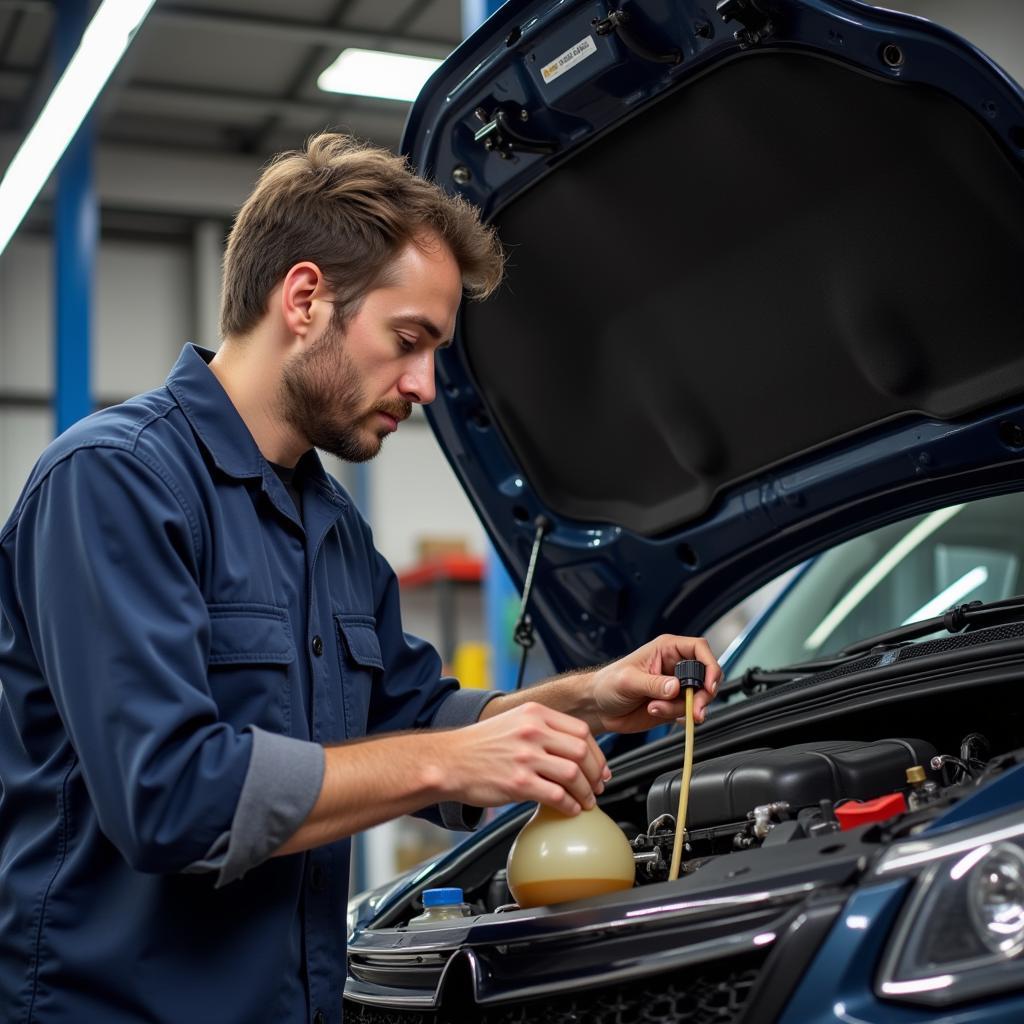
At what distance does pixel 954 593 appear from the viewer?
263 cm

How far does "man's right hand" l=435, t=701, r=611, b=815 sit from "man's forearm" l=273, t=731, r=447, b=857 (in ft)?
0.06

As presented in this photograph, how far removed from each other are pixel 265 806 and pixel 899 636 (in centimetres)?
121

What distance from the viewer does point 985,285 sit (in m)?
1.92

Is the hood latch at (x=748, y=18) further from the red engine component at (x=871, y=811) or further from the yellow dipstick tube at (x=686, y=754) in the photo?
the red engine component at (x=871, y=811)

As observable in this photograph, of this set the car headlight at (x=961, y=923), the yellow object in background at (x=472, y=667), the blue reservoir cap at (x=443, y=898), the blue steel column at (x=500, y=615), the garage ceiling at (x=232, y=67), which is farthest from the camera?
the yellow object in background at (x=472, y=667)

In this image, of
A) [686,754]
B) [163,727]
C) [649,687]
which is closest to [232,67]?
[649,687]

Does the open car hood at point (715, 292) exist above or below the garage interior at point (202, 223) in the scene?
below

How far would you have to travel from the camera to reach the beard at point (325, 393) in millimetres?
1798

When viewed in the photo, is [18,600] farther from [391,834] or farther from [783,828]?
[391,834]

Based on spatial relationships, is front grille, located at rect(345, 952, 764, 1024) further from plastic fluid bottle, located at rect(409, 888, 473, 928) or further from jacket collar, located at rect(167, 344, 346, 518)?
jacket collar, located at rect(167, 344, 346, 518)

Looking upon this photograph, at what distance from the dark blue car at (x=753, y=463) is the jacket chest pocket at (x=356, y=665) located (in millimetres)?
289

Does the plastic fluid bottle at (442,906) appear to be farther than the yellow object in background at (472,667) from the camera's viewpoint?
No

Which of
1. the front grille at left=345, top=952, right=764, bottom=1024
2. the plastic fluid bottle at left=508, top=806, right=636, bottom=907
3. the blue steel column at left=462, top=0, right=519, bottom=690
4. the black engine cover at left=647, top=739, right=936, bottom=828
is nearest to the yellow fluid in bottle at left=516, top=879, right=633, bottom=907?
the plastic fluid bottle at left=508, top=806, right=636, bottom=907

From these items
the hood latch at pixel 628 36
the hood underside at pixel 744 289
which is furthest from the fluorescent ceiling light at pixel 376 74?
the hood latch at pixel 628 36
